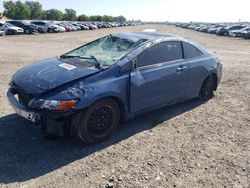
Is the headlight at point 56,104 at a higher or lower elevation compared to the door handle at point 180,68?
lower

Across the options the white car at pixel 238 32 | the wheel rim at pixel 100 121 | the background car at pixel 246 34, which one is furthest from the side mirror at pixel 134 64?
the white car at pixel 238 32

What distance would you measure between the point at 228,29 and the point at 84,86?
49409 mm

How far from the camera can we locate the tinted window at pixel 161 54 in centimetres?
509

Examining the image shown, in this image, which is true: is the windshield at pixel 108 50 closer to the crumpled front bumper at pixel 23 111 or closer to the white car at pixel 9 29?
the crumpled front bumper at pixel 23 111

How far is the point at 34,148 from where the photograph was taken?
4312mm

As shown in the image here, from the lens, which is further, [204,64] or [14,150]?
[204,64]

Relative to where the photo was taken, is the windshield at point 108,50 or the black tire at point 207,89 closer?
the windshield at point 108,50

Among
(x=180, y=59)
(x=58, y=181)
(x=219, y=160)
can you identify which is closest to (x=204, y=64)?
(x=180, y=59)

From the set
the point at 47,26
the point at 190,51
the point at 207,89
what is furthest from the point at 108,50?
the point at 47,26

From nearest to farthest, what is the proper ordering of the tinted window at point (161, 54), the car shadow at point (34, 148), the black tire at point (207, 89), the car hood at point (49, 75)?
the car shadow at point (34, 148)
the car hood at point (49, 75)
the tinted window at point (161, 54)
the black tire at point (207, 89)

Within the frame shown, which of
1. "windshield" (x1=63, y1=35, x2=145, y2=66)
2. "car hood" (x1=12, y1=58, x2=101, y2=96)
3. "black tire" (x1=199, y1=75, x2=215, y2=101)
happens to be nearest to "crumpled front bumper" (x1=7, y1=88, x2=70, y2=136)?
"car hood" (x1=12, y1=58, x2=101, y2=96)

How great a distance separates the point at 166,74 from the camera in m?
5.39

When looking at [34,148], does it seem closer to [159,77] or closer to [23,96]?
[23,96]

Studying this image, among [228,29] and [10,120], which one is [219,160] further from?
[228,29]
